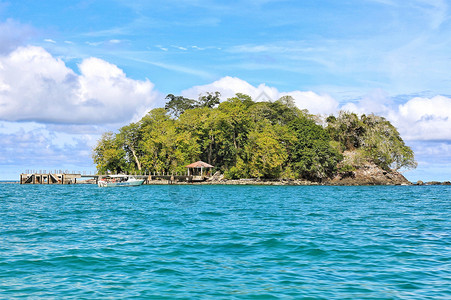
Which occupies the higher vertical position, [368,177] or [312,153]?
[312,153]

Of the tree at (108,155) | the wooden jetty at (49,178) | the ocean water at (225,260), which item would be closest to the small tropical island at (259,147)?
the tree at (108,155)

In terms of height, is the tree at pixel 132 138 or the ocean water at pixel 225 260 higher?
the tree at pixel 132 138

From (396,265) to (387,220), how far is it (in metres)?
12.0

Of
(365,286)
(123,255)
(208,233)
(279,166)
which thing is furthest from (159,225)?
(279,166)

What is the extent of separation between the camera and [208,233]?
18000mm

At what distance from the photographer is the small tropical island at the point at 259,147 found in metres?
81.0

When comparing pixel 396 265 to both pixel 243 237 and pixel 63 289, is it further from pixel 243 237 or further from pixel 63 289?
pixel 63 289

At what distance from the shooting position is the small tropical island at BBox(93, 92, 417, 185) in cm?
8100


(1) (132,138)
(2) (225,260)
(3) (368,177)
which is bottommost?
(2) (225,260)

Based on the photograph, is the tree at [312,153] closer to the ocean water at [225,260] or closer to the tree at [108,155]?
the tree at [108,155]

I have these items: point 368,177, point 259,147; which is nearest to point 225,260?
point 259,147

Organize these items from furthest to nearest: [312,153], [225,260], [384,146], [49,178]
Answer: [49,178], [384,146], [312,153], [225,260]

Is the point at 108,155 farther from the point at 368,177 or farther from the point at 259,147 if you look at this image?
the point at 368,177

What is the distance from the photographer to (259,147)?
263ft
